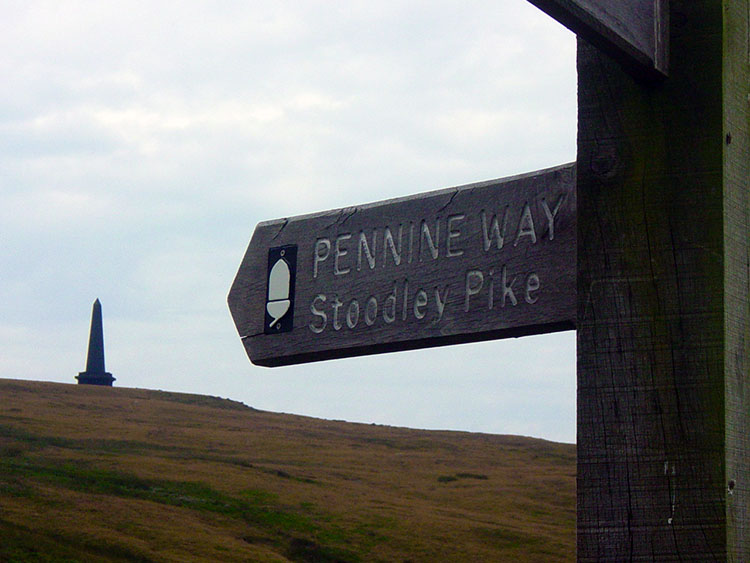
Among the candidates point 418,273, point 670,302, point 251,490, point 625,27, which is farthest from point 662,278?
point 251,490

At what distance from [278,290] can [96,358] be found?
31.8 metres

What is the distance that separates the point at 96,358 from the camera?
3275cm

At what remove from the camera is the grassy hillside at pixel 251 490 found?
16438 mm

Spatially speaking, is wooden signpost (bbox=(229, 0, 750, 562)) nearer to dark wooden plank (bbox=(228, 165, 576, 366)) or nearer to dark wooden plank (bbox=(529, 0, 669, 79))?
dark wooden plank (bbox=(529, 0, 669, 79))

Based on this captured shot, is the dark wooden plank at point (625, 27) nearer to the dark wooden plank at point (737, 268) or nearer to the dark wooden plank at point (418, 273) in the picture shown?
the dark wooden plank at point (737, 268)

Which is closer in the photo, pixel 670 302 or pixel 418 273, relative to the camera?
pixel 670 302

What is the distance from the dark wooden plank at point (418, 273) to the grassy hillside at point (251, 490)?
13430mm

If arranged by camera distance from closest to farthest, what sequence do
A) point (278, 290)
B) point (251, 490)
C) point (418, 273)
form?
point (418, 273), point (278, 290), point (251, 490)

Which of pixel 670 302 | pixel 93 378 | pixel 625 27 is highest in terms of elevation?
pixel 93 378

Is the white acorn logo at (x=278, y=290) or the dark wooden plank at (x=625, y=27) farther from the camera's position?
the white acorn logo at (x=278, y=290)

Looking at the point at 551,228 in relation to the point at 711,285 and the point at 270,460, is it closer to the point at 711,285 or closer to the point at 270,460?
the point at 711,285

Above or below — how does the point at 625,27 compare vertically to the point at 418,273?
above

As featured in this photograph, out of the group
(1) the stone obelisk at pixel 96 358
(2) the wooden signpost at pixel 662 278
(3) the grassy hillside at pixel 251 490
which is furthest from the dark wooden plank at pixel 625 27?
(1) the stone obelisk at pixel 96 358

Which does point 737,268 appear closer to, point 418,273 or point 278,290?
point 418,273
